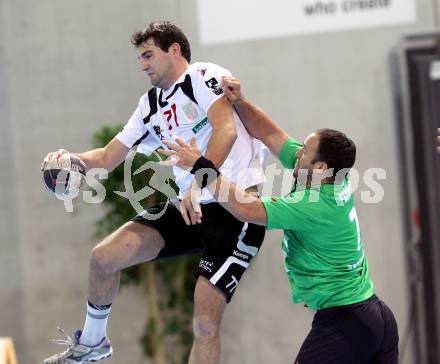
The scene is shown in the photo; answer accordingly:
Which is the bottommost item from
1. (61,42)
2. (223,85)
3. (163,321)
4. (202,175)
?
(163,321)

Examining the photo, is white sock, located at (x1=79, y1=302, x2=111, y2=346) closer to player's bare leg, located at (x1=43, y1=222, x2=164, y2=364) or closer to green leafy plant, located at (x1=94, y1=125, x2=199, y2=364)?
player's bare leg, located at (x1=43, y1=222, x2=164, y2=364)

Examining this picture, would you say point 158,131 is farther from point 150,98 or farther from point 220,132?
point 220,132

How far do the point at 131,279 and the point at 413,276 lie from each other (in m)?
2.83

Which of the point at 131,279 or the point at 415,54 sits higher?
the point at 415,54

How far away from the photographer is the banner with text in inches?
295

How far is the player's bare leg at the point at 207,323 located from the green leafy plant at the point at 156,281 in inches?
126

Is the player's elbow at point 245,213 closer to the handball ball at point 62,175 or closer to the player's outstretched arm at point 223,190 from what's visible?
the player's outstretched arm at point 223,190

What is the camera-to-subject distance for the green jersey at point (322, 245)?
146 inches

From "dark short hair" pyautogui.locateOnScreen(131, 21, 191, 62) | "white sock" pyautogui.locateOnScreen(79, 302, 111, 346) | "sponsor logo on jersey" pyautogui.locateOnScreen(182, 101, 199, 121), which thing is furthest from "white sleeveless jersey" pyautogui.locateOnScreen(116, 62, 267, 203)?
"white sock" pyautogui.locateOnScreen(79, 302, 111, 346)

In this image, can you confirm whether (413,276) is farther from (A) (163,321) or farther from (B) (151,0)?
(B) (151,0)

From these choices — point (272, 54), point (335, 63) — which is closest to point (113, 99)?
point (272, 54)

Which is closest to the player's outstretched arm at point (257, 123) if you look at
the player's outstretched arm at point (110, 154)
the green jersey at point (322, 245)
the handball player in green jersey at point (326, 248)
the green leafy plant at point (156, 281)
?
the handball player in green jersey at point (326, 248)

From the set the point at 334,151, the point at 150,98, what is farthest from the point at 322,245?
the point at 150,98

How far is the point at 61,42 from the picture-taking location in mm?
7789
